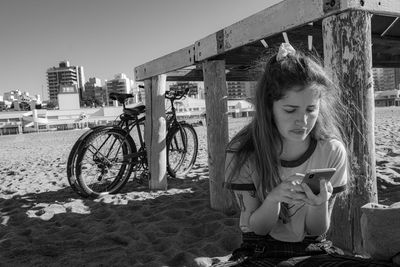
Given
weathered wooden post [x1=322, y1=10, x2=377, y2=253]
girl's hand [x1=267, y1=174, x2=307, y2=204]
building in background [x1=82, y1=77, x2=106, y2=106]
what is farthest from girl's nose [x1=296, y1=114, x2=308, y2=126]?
building in background [x1=82, y1=77, x2=106, y2=106]

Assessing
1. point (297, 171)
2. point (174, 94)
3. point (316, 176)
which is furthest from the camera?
point (174, 94)

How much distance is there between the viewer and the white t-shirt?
65.7 inches

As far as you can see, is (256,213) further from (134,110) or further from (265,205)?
(134,110)

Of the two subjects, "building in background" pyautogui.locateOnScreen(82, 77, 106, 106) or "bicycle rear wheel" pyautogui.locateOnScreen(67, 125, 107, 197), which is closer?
"bicycle rear wheel" pyautogui.locateOnScreen(67, 125, 107, 197)

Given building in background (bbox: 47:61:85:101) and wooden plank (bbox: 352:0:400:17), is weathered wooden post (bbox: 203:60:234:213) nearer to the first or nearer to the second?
wooden plank (bbox: 352:0:400:17)

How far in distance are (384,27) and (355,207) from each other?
1824mm

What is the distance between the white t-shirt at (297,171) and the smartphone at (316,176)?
272mm

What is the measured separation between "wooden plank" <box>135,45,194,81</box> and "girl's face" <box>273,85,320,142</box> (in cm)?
219

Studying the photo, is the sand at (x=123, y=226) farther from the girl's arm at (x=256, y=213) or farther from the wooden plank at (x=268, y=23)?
the wooden plank at (x=268, y=23)

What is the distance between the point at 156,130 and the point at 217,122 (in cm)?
128

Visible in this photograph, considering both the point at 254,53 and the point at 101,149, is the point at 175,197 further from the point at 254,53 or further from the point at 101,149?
the point at 254,53

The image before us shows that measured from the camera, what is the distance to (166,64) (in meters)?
4.21

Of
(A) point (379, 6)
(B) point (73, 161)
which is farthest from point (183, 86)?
(A) point (379, 6)

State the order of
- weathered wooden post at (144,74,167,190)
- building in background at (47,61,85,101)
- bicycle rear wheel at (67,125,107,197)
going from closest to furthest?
bicycle rear wheel at (67,125,107,197) → weathered wooden post at (144,74,167,190) → building in background at (47,61,85,101)
